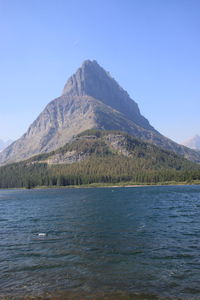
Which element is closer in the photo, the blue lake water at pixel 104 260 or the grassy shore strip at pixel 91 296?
the grassy shore strip at pixel 91 296

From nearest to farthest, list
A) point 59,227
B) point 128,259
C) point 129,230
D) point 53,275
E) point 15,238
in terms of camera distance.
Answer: point 53,275 → point 128,259 → point 15,238 → point 129,230 → point 59,227

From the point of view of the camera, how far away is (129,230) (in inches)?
2194

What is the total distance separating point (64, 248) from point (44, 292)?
54.3ft

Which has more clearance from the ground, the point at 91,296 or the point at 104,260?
the point at 104,260

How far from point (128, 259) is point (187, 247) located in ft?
33.6

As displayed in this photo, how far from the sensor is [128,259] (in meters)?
36.3

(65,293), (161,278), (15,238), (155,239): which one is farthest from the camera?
(15,238)

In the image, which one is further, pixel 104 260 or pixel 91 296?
pixel 104 260

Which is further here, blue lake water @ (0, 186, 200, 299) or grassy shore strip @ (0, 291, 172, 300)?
blue lake water @ (0, 186, 200, 299)

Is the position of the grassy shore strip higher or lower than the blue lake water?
lower

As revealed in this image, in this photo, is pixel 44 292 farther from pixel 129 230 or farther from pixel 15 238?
pixel 129 230

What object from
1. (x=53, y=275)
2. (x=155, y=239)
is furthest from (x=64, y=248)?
(x=155, y=239)

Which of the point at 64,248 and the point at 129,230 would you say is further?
the point at 129,230

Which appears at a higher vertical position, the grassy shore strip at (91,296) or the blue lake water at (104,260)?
the blue lake water at (104,260)
